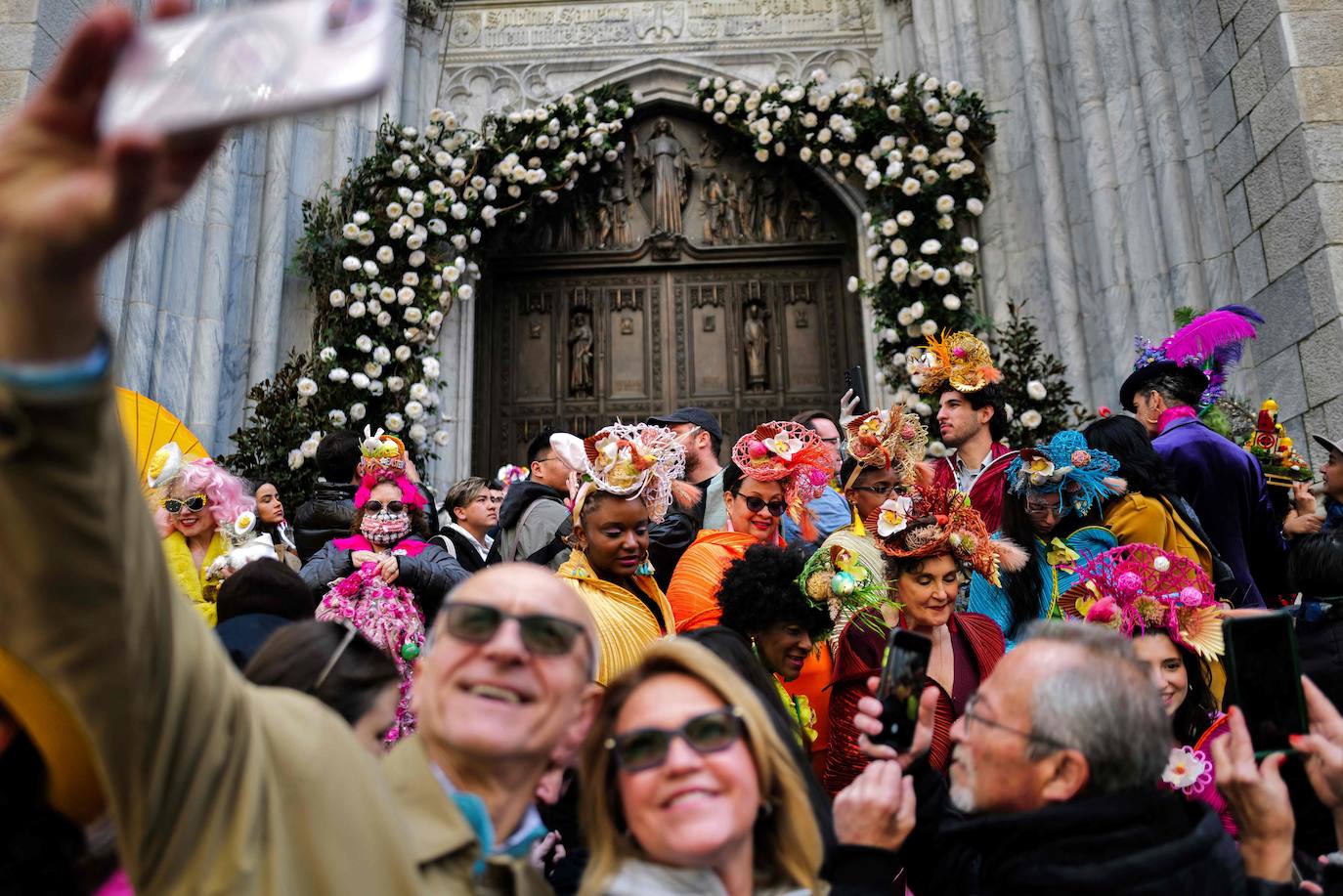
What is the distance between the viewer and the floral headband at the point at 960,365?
5703 mm

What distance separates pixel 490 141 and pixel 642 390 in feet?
8.77

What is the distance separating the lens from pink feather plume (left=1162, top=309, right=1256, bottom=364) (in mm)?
6688

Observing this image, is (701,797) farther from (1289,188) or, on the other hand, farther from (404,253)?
(404,253)

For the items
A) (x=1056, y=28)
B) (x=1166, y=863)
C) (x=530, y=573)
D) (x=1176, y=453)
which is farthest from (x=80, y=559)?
(x=1056, y=28)

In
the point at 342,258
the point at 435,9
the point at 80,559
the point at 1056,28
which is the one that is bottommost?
the point at 80,559

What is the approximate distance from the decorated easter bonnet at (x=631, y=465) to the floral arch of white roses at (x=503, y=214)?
15.9ft

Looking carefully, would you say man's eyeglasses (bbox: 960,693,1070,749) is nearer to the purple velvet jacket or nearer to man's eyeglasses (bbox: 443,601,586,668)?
man's eyeglasses (bbox: 443,601,586,668)

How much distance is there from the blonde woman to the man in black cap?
2.34 m

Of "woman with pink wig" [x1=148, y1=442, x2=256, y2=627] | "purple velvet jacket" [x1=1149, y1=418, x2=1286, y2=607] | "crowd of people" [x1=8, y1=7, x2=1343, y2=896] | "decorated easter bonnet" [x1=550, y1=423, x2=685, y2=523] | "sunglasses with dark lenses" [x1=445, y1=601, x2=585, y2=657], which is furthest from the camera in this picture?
"purple velvet jacket" [x1=1149, y1=418, x2=1286, y2=607]

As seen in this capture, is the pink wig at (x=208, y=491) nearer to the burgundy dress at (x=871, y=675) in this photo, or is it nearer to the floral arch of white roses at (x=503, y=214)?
the burgundy dress at (x=871, y=675)

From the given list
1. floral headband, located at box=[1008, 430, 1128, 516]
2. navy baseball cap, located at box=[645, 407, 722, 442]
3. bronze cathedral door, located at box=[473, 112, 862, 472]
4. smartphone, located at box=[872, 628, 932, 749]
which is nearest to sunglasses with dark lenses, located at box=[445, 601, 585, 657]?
smartphone, located at box=[872, 628, 932, 749]

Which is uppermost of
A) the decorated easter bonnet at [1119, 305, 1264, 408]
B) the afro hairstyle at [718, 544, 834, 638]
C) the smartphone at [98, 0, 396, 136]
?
the decorated easter bonnet at [1119, 305, 1264, 408]

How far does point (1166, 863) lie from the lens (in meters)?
2.14

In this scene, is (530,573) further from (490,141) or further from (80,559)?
(490,141)
